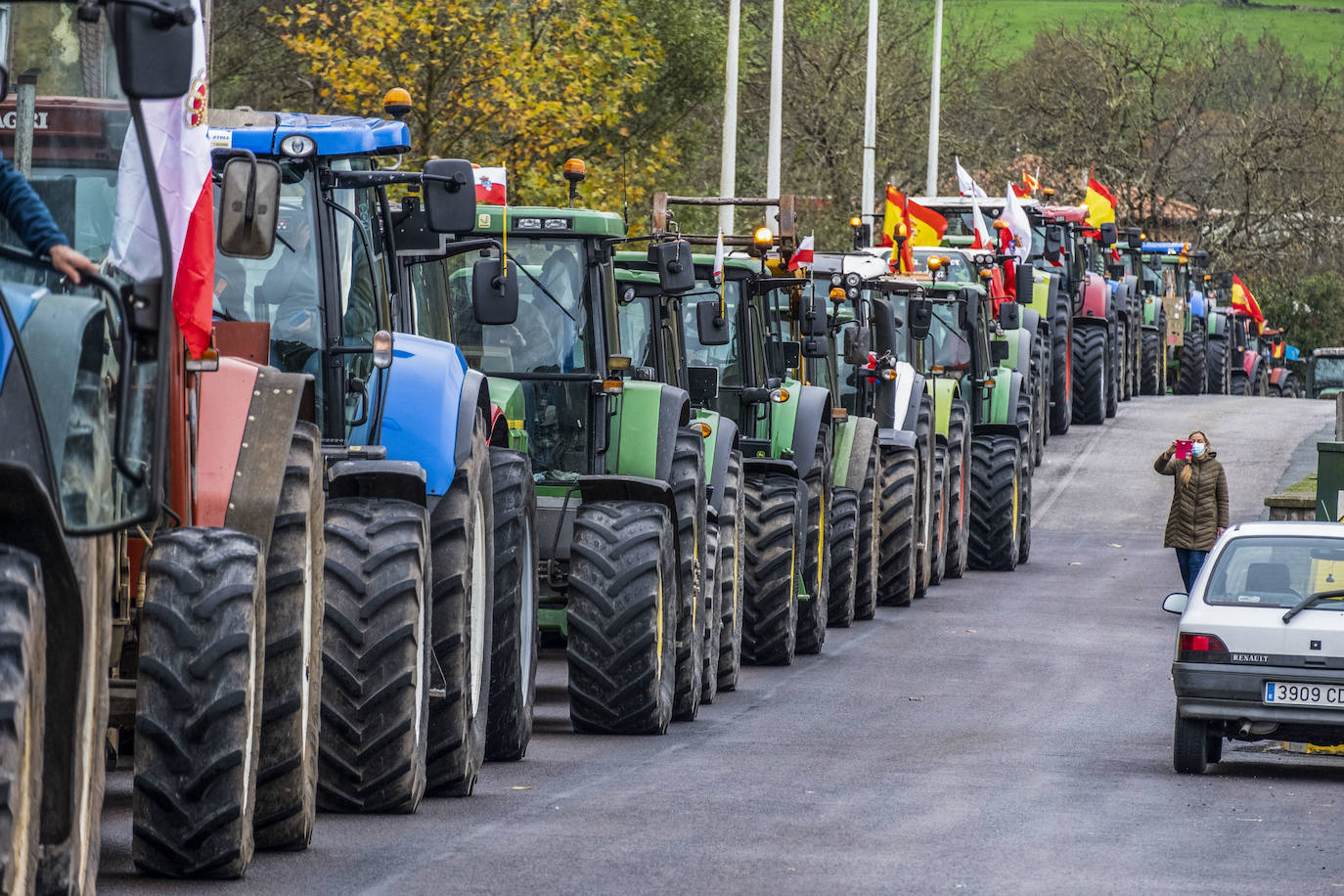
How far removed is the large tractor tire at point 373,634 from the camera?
338 inches

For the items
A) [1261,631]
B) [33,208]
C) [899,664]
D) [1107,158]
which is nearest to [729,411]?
[899,664]

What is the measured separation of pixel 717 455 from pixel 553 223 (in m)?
2.41

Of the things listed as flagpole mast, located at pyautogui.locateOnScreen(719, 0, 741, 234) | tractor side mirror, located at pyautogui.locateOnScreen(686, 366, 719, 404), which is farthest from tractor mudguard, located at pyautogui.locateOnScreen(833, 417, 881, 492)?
flagpole mast, located at pyautogui.locateOnScreen(719, 0, 741, 234)

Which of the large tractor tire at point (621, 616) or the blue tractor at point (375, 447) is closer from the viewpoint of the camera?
the blue tractor at point (375, 447)

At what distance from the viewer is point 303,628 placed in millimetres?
7711

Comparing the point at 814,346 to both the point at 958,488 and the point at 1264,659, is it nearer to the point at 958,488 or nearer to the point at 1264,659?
the point at 958,488

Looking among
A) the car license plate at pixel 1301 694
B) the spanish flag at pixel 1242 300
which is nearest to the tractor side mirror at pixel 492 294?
the car license plate at pixel 1301 694

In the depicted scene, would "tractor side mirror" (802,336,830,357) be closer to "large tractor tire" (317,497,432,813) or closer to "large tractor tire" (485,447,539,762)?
"large tractor tire" (485,447,539,762)

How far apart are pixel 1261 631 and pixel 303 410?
5467 mm

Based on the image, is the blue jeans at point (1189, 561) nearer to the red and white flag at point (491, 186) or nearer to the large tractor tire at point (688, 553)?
the large tractor tire at point (688, 553)

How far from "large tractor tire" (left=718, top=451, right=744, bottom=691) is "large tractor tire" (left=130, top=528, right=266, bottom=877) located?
7.67m

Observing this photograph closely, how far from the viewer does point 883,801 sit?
1031 centimetres

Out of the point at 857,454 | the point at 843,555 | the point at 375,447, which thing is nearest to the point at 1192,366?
the point at 857,454

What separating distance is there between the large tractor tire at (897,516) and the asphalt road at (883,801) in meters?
1.95
